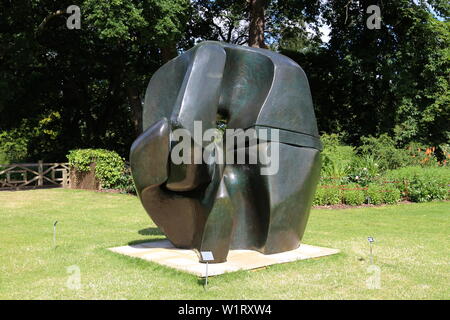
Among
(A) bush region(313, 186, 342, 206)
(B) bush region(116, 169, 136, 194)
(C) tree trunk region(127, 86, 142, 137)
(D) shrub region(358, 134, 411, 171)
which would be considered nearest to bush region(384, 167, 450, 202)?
(D) shrub region(358, 134, 411, 171)

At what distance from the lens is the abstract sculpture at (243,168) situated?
253 inches

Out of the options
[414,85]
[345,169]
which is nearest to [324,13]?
[414,85]

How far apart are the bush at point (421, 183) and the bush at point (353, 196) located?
5.63ft

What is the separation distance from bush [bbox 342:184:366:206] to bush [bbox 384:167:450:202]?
1.71 meters

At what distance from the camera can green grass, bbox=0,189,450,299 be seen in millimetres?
5445

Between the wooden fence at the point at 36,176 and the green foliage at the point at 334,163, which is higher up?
the green foliage at the point at 334,163

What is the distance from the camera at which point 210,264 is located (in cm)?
637

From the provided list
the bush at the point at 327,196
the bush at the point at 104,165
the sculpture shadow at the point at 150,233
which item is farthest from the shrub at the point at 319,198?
the bush at the point at 104,165

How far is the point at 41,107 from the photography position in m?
24.2

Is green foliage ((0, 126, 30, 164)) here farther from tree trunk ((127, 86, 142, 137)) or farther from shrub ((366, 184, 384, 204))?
shrub ((366, 184, 384, 204))

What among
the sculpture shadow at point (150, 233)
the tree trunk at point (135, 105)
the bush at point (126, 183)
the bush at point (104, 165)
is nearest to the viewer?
the sculpture shadow at point (150, 233)

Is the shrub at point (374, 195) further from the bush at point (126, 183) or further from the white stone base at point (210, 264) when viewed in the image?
the bush at point (126, 183)
